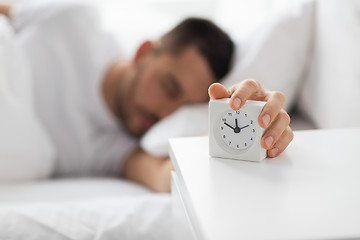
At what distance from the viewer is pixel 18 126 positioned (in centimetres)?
134

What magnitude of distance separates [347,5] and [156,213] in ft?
2.20

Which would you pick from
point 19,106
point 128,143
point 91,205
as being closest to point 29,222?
point 91,205

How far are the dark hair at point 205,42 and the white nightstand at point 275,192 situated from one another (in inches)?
25.6

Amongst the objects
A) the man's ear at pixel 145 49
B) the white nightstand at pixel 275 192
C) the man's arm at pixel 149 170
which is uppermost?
the man's ear at pixel 145 49

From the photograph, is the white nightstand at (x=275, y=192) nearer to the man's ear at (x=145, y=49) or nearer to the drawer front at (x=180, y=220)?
the drawer front at (x=180, y=220)

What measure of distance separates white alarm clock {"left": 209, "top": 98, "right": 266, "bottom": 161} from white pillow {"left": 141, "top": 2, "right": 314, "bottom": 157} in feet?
1.72

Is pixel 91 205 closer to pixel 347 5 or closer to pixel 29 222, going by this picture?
pixel 29 222

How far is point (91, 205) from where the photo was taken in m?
0.91

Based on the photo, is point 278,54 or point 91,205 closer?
point 91,205

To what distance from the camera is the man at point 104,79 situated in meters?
1.43

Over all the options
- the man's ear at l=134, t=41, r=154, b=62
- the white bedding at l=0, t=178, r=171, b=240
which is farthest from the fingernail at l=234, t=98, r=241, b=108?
the man's ear at l=134, t=41, r=154, b=62

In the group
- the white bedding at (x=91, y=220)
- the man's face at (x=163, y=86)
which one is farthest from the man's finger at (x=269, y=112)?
the man's face at (x=163, y=86)

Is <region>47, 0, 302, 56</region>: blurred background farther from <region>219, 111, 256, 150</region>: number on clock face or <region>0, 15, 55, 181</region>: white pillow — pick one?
<region>219, 111, 256, 150</region>: number on clock face

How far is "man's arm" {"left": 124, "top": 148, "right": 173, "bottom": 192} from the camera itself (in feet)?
3.99
